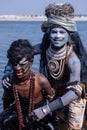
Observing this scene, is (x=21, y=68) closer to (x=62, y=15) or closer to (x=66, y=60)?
(x=66, y=60)

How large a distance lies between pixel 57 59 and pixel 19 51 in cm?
58

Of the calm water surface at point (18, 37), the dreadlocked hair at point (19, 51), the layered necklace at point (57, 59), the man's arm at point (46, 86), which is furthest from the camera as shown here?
the calm water surface at point (18, 37)

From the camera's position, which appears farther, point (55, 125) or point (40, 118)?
point (55, 125)

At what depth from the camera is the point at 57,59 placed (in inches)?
206

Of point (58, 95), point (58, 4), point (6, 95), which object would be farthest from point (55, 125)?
point (58, 4)

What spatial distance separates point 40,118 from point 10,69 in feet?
2.28

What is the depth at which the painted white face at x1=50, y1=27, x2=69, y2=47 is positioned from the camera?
520 cm

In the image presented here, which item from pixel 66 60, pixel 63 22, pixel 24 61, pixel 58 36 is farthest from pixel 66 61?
pixel 24 61

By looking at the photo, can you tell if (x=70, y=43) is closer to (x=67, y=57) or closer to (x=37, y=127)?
(x=67, y=57)

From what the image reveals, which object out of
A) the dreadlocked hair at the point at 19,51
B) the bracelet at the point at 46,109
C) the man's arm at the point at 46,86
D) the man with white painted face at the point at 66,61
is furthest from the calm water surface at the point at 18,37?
the dreadlocked hair at the point at 19,51

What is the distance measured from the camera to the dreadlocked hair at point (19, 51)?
4.78 m

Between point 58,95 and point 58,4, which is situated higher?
point 58,4

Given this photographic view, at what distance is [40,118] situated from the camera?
16.0 ft

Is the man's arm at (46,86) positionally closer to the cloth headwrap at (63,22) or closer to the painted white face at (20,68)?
the painted white face at (20,68)
